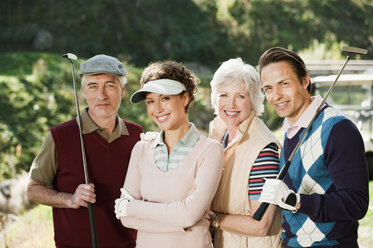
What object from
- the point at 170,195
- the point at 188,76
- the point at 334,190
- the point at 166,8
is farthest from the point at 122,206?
the point at 166,8

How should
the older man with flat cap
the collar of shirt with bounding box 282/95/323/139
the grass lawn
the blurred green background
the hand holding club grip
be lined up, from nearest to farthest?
the hand holding club grip
the collar of shirt with bounding box 282/95/323/139
the older man with flat cap
the grass lawn
the blurred green background

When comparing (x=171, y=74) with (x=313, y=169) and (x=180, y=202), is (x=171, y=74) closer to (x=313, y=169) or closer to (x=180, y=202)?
(x=180, y=202)

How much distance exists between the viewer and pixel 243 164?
2070 millimetres

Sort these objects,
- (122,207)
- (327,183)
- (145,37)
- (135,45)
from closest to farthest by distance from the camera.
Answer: (327,183)
(122,207)
(135,45)
(145,37)

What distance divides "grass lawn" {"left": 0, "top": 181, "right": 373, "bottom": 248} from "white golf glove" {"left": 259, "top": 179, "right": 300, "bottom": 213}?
2.90 metres

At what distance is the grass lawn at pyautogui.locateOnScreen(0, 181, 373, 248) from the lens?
4461 mm

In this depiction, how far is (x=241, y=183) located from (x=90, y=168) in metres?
0.77

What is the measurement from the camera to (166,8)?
1864 cm

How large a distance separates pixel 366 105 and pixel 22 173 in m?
5.00

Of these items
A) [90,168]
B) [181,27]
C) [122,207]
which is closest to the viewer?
[122,207]

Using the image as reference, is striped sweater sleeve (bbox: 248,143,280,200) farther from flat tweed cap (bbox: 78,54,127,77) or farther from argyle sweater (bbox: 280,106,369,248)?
flat tweed cap (bbox: 78,54,127,77)

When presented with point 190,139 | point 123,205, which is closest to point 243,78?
point 190,139

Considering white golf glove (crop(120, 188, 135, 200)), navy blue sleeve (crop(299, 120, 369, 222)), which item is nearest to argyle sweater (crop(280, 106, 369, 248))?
navy blue sleeve (crop(299, 120, 369, 222))

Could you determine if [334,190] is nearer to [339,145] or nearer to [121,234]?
[339,145]
